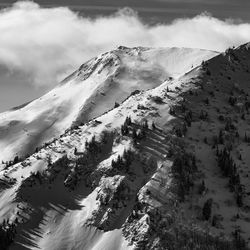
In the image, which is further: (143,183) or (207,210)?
(143,183)

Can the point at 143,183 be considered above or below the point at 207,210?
above

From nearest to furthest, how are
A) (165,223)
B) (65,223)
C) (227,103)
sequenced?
(165,223)
(65,223)
(227,103)

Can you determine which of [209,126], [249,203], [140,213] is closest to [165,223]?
[140,213]

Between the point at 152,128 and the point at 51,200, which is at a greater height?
the point at 152,128

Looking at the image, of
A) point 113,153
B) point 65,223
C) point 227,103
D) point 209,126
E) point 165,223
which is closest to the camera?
point 165,223

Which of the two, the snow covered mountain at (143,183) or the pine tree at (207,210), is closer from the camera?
the snow covered mountain at (143,183)

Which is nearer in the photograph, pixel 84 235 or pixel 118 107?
pixel 84 235

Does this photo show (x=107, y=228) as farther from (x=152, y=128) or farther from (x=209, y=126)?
(x=209, y=126)

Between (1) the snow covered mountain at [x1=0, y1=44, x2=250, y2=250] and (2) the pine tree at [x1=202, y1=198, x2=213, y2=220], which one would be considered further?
(2) the pine tree at [x1=202, y1=198, x2=213, y2=220]
